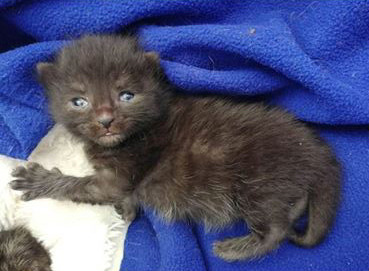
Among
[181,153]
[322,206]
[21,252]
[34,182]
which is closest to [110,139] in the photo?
[181,153]

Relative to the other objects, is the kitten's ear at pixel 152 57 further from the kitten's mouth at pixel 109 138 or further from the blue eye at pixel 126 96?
the kitten's mouth at pixel 109 138

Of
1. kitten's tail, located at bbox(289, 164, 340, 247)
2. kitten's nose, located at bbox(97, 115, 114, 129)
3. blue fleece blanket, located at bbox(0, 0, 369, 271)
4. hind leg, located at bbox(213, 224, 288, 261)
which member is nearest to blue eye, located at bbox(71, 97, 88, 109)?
kitten's nose, located at bbox(97, 115, 114, 129)

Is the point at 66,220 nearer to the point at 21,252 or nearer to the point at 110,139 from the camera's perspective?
the point at 21,252

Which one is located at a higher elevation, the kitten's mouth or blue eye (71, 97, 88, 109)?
blue eye (71, 97, 88, 109)

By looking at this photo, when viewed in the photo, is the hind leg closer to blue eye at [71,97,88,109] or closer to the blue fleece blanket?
the blue fleece blanket

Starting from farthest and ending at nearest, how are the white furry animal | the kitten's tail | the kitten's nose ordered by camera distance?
the white furry animal < the kitten's tail < the kitten's nose

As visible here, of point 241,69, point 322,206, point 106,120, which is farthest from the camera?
point 241,69

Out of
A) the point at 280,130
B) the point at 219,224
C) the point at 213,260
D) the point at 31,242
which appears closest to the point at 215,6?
the point at 280,130
